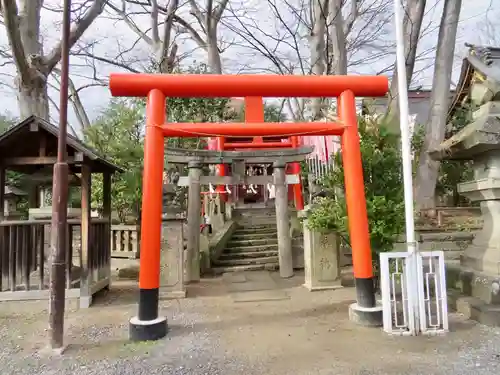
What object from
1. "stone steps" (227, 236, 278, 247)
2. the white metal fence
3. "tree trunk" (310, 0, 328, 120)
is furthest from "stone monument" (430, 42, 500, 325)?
"tree trunk" (310, 0, 328, 120)

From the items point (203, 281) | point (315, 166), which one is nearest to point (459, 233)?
point (315, 166)

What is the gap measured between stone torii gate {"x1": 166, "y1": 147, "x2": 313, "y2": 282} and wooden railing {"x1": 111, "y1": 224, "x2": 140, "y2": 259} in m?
4.25

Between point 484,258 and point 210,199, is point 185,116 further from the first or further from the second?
point 484,258

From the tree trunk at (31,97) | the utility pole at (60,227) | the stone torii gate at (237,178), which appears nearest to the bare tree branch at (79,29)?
the tree trunk at (31,97)

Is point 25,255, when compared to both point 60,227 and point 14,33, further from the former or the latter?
point 14,33

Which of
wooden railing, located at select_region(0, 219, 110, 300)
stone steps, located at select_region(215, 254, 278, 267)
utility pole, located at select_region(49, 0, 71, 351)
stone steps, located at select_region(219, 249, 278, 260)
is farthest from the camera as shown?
stone steps, located at select_region(219, 249, 278, 260)

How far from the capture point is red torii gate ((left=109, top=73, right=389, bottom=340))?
16.1ft

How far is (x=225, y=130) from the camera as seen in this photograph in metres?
5.43

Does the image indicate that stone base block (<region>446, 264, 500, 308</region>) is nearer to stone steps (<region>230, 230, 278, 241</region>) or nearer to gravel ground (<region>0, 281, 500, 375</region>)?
gravel ground (<region>0, 281, 500, 375</region>)

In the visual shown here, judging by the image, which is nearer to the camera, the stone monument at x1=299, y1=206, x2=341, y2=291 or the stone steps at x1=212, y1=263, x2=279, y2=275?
the stone monument at x1=299, y1=206, x2=341, y2=291

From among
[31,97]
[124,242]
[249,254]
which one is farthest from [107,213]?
Answer: [124,242]

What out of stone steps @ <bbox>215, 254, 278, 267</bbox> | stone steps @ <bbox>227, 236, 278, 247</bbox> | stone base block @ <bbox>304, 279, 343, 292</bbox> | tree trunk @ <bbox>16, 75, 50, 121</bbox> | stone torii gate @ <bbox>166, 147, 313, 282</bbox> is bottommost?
stone base block @ <bbox>304, 279, 343, 292</bbox>

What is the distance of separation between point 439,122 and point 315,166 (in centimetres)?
392

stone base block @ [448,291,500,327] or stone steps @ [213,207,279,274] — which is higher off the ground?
stone steps @ [213,207,279,274]
